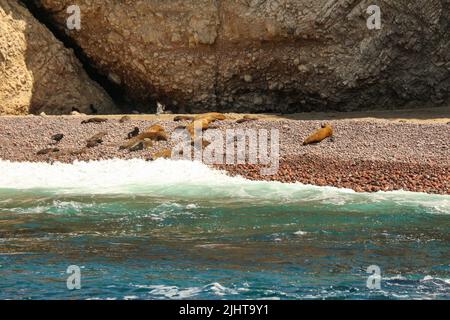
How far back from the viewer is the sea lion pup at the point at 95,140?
758 inches

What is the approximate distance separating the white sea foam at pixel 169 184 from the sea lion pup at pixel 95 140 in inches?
52.4

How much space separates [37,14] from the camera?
26047 mm

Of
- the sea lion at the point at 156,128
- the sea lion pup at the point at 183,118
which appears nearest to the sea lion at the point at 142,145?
the sea lion at the point at 156,128

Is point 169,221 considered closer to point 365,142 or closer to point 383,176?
point 383,176

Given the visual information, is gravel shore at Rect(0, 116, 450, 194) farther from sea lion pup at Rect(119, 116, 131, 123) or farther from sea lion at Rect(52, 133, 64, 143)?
sea lion pup at Rect(119, 116, 131, 123)

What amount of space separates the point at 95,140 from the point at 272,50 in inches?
290

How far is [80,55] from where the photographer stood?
26438 millimetres

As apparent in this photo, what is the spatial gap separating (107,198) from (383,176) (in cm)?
505

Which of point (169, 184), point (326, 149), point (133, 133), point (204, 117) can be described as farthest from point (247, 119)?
point (169, 184)

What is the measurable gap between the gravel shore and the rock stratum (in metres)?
4.10

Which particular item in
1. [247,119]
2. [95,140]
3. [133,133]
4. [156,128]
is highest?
[247,119]

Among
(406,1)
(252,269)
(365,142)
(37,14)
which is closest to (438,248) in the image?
(252,269)

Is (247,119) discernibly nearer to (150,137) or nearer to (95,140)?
(150,137)

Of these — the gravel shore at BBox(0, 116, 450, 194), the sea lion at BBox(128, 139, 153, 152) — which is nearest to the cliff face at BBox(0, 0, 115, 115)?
the gravel shore at BBox(0, 116, 450, 194)
